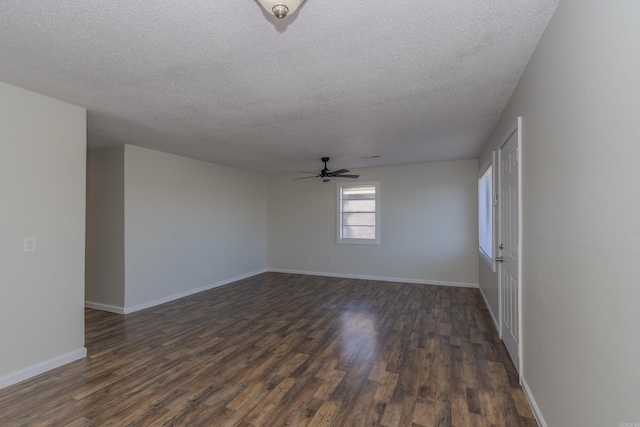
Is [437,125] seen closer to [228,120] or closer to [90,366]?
[228,120]

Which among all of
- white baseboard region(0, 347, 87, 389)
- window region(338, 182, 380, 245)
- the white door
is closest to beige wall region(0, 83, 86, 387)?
white baseboard region(0, 347, 87, 389)

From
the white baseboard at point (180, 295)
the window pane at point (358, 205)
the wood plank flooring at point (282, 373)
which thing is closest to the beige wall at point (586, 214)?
the wood plank flooring at point (282, 373)

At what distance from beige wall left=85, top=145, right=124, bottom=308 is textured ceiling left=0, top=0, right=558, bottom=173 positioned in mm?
815

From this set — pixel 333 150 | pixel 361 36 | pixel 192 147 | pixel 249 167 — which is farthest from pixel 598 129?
pixel 249 167

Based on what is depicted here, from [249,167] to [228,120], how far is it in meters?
3.23

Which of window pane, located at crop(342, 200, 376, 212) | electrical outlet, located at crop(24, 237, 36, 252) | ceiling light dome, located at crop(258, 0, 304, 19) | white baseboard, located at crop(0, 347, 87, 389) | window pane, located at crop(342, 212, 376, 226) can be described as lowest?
white baseboard, located at crop(0, 347, 87, 389)

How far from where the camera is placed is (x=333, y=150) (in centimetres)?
497

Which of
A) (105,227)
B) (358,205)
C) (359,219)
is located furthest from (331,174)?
(105,227)

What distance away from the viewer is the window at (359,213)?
6691 millimetres

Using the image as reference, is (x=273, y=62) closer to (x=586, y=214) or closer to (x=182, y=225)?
(x=586, y=214)

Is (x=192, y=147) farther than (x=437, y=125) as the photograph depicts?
Yes

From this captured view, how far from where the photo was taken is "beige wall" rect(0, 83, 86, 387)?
252 centimetres

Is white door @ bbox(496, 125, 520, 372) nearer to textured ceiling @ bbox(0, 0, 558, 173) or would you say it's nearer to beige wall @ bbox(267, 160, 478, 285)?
textured ceiling @ bbox(0, 0, 558, 173)

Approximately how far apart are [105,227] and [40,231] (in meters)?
2.00
